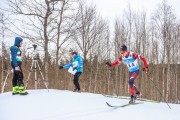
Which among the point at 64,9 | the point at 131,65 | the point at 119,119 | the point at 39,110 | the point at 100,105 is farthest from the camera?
the point at 64,9

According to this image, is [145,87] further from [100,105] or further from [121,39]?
[100,105]

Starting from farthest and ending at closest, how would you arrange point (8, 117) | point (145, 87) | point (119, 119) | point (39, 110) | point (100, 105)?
point (145, 87)
point (100, 105)
point (39, 110)
point (8, 117)
point (119, 119)

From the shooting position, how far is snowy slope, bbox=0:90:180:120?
26.2ft

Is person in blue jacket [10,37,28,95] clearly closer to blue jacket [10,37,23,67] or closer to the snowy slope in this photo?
blue jacket [10,37,23,67]

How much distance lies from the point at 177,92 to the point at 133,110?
2447 centimetres

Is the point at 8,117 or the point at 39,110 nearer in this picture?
the point at 8,117

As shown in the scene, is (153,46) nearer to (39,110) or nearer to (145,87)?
(145,87)

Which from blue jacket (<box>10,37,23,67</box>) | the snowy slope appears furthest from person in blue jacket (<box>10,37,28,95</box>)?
the snowy slope

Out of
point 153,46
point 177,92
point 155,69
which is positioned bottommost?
point 177,92

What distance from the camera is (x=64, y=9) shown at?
2114 cm

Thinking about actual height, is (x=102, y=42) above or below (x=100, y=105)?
above

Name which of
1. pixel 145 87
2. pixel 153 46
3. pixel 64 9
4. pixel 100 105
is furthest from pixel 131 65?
pixel 153 46

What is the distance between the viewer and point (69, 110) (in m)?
8.92

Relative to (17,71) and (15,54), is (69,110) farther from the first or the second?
(15,54)
